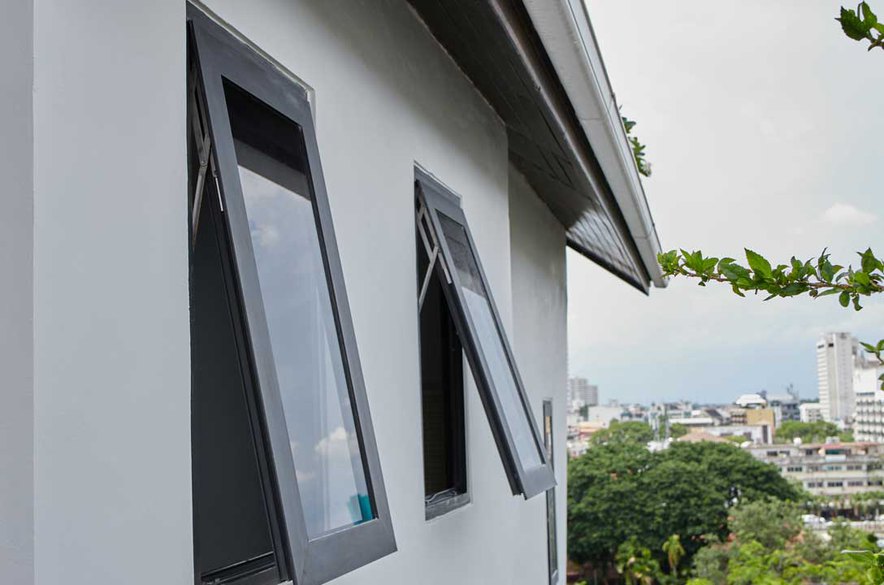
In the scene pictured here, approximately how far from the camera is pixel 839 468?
71625 mm

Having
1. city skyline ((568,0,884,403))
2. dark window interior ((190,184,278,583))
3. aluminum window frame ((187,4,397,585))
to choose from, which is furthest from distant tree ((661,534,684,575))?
aluminum window frame ((187,4,397,585))

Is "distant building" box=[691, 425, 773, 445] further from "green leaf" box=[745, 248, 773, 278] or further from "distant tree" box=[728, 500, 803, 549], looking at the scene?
"green leaf" box=[745, 248, 773, 278]

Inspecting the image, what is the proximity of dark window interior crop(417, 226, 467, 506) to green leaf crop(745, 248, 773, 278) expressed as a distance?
84.3 inches

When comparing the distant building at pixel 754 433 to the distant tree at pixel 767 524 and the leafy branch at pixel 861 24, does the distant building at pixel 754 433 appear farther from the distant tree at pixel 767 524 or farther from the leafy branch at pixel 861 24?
the leafy branch at pixel 861 24

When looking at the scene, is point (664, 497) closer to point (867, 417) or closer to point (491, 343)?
point (491, 343)

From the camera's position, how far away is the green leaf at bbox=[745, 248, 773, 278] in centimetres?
196

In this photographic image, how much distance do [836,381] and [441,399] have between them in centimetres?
12780

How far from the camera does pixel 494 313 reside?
168 inches

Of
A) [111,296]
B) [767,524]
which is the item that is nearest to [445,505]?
[111,296]

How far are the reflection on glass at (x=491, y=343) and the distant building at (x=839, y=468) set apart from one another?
66.7 metres

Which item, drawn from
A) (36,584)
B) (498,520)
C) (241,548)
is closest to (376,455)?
(241,548)

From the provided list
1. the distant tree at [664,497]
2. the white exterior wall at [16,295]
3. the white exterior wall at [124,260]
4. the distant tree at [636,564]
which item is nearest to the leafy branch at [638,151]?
the white exterior wall at [124,260]

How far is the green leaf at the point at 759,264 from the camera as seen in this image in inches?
77.4

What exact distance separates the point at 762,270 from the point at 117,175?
1.13 m
